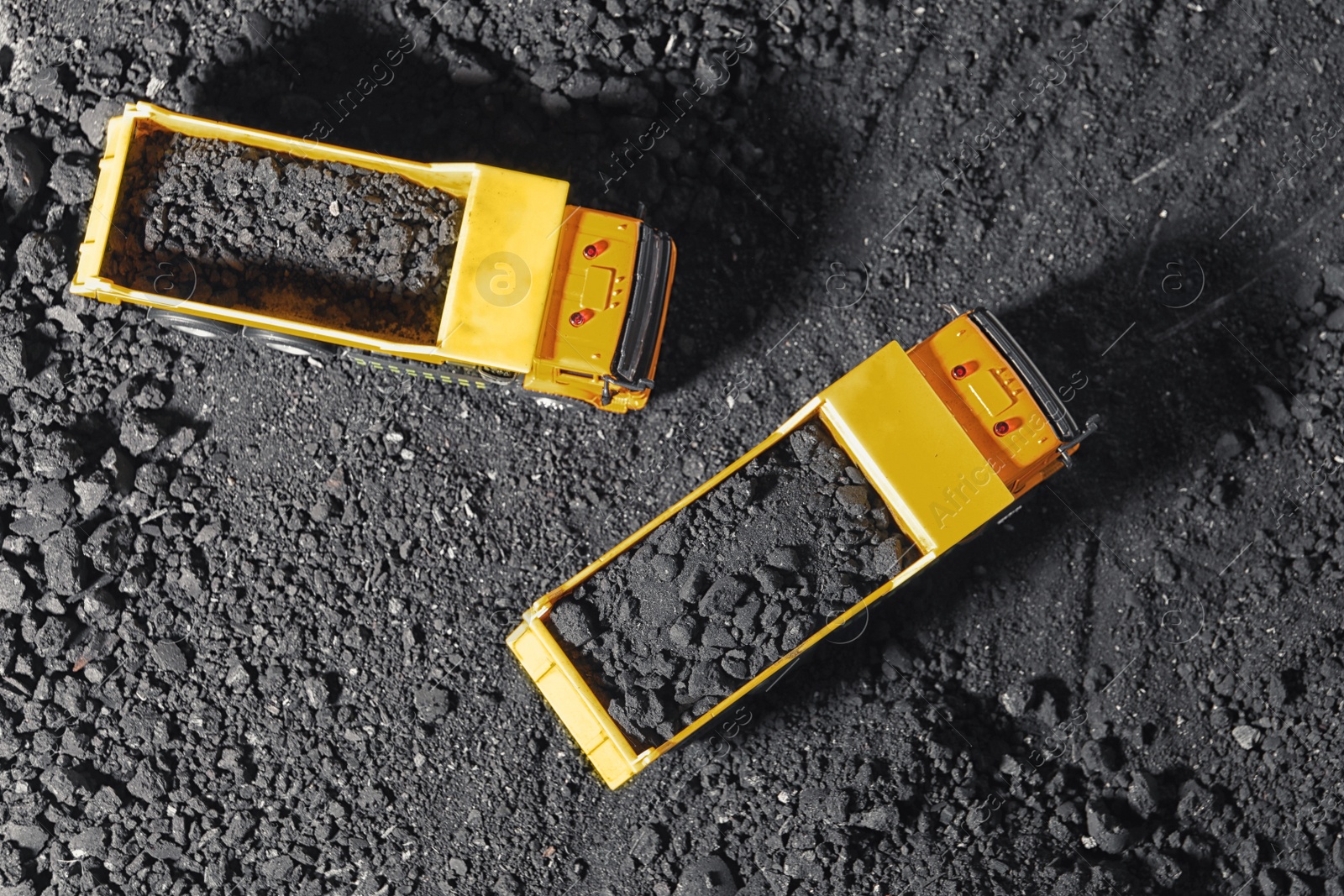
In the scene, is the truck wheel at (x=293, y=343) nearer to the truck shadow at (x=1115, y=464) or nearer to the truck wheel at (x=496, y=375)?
the truck wheel at (x=496, y=375)

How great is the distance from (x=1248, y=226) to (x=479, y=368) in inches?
140

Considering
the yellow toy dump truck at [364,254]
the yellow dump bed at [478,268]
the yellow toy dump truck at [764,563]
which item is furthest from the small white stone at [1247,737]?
the yellow dump bed at [478,268]

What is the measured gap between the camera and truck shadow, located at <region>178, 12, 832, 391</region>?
15.3 ft

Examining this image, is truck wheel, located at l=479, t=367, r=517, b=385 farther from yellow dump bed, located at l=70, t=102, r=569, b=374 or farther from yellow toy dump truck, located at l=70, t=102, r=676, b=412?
yellow dump bed, located at l=70, t=102, r=569, b=374

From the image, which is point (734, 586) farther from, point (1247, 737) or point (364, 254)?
point (1247, 737)

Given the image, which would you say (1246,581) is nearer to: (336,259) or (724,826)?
(724,826)

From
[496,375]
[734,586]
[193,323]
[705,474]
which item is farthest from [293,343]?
[734,586]

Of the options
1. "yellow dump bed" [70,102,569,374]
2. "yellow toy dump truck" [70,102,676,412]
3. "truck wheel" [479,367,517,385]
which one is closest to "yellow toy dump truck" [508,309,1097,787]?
"yellow toy dump truck" [70,102,676,412]

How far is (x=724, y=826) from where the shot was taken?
4445 millimetres

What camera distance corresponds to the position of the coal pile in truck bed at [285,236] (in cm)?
416

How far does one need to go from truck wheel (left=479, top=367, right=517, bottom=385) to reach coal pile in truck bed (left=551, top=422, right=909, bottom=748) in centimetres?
89

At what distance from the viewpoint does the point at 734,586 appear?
13.0 feet

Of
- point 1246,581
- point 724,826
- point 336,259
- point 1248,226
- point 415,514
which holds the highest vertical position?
point 336,259

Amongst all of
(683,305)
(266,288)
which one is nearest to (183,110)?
(266,288)
